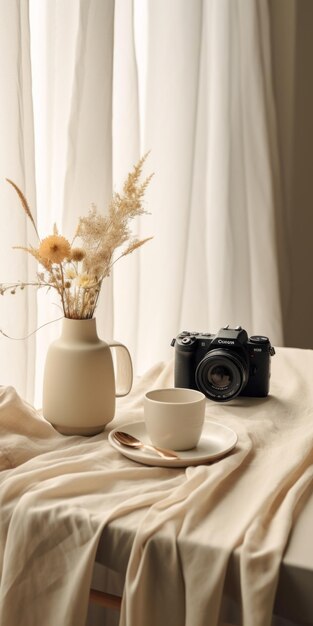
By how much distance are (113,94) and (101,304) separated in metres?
0.63

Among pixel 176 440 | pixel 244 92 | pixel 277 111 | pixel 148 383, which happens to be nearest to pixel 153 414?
pixel 176 440

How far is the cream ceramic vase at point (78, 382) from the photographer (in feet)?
3.21

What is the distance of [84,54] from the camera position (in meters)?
1.84

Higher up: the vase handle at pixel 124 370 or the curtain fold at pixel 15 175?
the curtain fold at pixel 15 175

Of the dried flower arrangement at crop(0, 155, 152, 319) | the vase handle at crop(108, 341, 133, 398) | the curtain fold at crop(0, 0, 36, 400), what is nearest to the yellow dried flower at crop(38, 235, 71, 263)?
the dried flower arrangement at crop(0, 155, 152, 319)

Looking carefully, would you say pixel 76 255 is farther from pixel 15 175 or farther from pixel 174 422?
pixel 15 175

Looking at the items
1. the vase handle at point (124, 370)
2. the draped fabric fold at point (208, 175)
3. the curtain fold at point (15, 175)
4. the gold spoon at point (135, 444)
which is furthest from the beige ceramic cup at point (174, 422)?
the draped fabric fold at point (208, 175)

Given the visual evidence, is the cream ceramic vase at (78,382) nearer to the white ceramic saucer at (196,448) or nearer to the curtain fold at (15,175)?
the white ceramic saucer at (196,448)

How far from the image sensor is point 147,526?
73 centimetres

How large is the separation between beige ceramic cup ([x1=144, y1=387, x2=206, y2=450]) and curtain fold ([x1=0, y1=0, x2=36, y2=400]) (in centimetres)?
77

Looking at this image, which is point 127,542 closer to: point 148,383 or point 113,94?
point 148,383

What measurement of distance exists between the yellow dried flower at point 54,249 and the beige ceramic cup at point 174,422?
0.22m

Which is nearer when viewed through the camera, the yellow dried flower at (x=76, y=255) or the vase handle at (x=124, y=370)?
the yellow dried flower at (x=76, y=255)

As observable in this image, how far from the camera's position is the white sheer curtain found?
1837 millimetres
